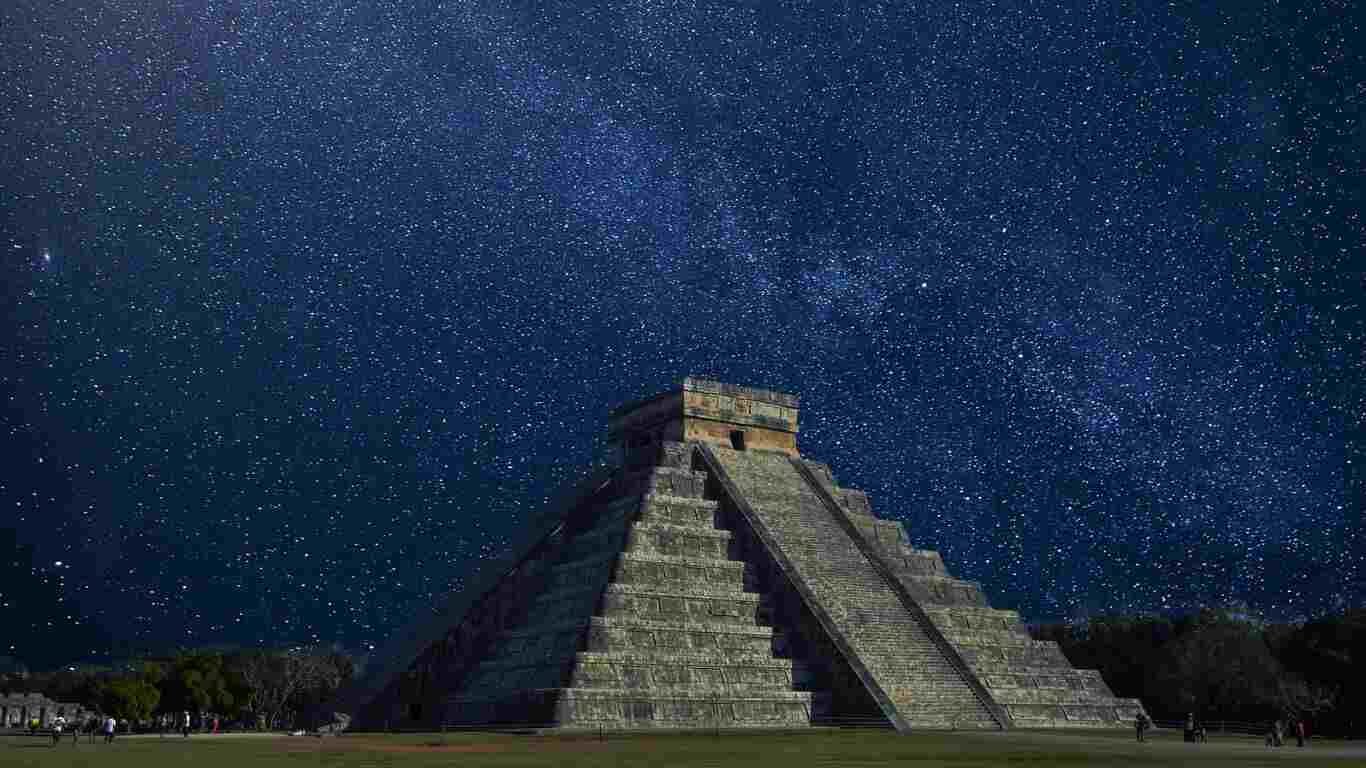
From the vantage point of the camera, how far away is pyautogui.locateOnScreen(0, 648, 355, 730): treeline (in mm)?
57000

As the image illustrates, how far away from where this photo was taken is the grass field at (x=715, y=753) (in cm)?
1852

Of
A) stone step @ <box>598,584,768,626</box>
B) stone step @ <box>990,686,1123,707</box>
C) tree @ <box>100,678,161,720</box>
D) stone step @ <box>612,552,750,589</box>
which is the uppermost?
stone step @ <box>612,552,750,589</box>

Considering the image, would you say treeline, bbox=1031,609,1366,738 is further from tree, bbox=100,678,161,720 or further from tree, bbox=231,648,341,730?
tree, bbox=100,678,161,720

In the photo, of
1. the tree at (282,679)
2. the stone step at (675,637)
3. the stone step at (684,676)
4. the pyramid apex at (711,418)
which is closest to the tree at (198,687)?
the tree at (282,679)

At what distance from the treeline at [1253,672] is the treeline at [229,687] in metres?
36.4

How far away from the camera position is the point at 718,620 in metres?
33.6

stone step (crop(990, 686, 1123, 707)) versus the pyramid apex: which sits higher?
the pyramid apex

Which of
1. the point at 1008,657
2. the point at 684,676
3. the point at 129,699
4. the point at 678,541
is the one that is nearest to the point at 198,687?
the point at 129,699

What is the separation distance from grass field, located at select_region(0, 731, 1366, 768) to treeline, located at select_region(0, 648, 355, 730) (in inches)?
1188

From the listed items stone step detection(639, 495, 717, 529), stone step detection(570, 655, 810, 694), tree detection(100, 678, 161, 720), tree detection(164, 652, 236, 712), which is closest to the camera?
stone step detection(570, 655, 810, 694)

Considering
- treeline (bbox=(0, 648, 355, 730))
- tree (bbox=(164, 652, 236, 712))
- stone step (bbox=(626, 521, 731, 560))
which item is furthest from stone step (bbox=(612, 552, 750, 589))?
tree (bbox=(164, 652, 236, 712))

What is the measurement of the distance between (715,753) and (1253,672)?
137 feet

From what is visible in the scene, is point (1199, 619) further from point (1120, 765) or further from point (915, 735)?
point (1120, 765)

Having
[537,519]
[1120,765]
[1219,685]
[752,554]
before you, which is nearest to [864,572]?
[752,554]
